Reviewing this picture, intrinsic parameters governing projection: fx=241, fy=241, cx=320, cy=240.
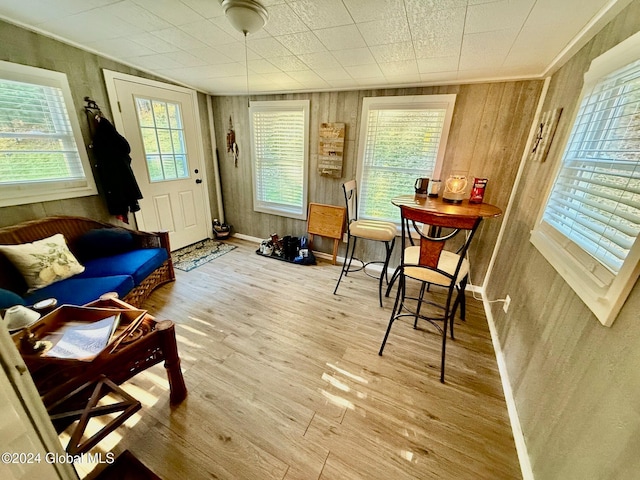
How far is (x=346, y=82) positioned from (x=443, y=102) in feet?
3.28

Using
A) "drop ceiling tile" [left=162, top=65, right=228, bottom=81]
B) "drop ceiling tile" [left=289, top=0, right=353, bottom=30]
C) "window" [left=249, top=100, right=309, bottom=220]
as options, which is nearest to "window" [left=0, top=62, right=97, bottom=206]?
"drop ceiling tile" [left=162, top=65, right=228, bottom=81]

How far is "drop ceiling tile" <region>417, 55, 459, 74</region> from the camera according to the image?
1.84 m

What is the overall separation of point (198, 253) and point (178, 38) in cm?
242

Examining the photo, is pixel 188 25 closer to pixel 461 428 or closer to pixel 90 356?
pixel 90 356

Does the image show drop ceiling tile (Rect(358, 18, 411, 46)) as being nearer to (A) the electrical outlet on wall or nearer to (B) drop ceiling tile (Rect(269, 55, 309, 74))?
(B) drop ceiling tile (Rect(269, 55, 309, 74))

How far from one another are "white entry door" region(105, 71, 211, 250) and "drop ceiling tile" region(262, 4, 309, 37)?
2.01 m

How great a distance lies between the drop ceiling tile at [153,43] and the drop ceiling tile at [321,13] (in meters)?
1.26

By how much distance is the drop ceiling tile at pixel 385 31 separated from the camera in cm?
141

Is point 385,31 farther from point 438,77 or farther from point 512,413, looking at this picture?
point 512,413

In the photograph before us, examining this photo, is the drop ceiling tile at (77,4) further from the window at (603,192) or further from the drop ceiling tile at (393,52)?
the window at (603,192)

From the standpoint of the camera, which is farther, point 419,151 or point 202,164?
point 202,164

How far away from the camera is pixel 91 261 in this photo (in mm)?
2168

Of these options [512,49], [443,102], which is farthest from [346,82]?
[512,49]

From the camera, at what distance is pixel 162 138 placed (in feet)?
9.82
